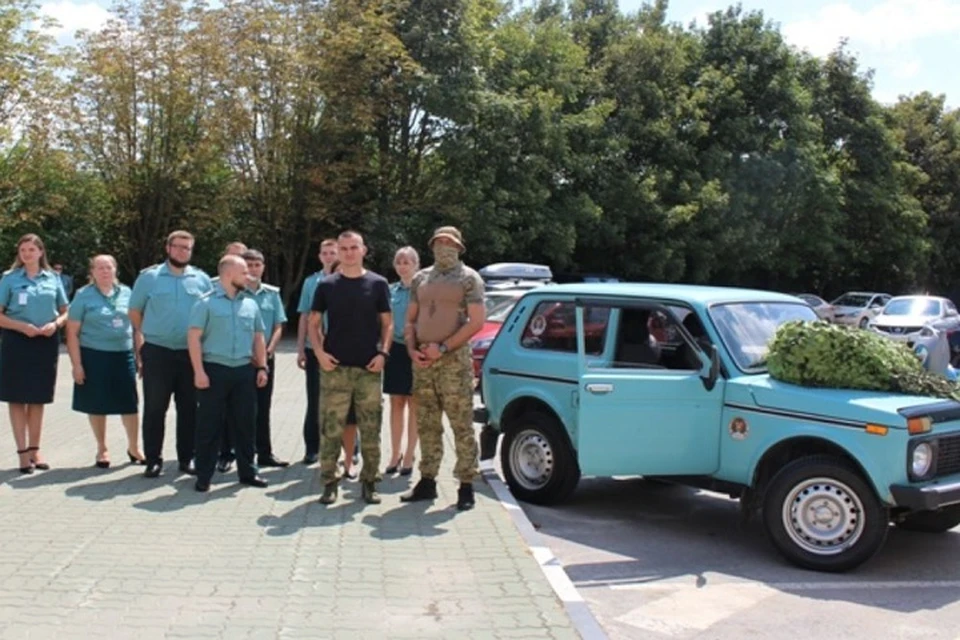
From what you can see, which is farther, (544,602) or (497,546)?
(497,546)

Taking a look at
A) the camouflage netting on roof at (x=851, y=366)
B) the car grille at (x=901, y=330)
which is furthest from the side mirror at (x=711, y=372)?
the car grille at (x=901, y=330)

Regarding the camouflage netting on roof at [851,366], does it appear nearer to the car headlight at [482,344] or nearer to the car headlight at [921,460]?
the car headlight at [921,460]

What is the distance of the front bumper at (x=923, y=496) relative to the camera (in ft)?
18.5

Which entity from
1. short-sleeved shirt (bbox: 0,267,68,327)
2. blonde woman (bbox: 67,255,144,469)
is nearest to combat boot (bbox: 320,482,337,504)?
blonde woman (bbox: 67,255,144,469)

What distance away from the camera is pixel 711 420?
660 cm

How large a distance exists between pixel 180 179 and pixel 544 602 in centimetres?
2240

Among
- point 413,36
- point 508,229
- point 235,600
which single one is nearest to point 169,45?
point 413,36

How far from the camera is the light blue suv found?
589 cm

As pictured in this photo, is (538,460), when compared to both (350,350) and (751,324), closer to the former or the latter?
(350,350)

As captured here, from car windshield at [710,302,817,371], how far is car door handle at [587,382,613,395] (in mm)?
890

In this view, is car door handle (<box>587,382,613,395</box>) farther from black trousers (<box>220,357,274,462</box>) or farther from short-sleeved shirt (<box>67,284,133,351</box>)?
short-sleeved shirt (<box>67,284,133,351</box>)

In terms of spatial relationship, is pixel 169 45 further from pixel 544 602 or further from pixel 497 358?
pixel 544 602

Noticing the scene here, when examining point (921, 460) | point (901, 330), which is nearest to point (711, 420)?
point (921, 460)

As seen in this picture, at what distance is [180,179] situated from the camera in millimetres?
25250
